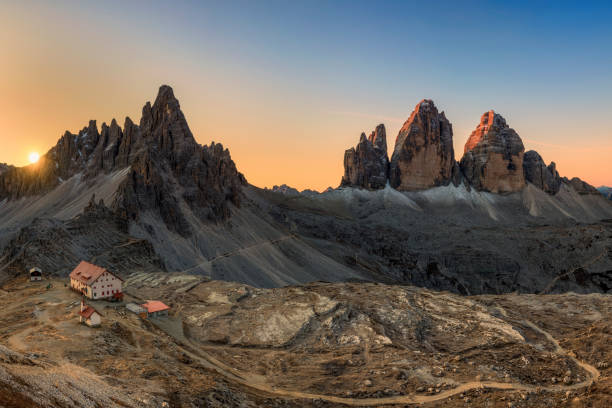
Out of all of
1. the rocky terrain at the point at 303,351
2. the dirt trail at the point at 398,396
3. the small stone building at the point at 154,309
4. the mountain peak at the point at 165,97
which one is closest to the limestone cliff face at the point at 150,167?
the mountain peak at the point at 165,97

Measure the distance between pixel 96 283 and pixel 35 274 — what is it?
795 inches

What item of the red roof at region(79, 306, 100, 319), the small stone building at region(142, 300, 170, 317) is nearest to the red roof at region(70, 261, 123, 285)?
the small stone building at region(142, 300, 170, 317)

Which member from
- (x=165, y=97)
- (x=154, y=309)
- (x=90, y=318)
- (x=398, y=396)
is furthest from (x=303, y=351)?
(x=165, y=97)

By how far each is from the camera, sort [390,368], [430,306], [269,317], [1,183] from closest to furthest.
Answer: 1. [390,368]
2. [269,317]
3. [430,306]
4. [1,183]

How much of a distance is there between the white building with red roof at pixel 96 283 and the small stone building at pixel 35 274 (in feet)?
44.9

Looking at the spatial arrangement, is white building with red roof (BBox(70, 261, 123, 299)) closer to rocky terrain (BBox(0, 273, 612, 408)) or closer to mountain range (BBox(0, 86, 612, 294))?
rocky terrain (BBox(0, 273, 612, 408))

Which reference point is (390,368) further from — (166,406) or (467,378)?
(166,406)

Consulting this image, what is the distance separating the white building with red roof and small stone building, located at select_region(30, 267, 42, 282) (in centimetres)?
1367

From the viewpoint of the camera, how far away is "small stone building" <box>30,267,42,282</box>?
207ft

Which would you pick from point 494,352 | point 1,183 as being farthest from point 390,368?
point 1,183

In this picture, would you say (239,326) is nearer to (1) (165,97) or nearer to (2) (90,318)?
(2) (90,318)

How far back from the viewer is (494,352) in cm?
4234

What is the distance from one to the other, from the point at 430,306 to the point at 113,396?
48.6 metres

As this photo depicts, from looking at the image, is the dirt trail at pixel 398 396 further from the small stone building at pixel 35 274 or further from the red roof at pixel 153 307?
the small stone building at pixel 35 274
